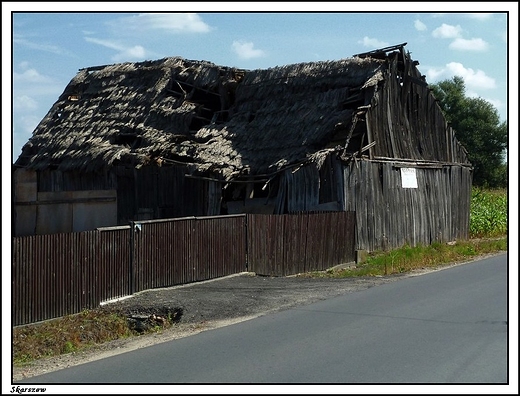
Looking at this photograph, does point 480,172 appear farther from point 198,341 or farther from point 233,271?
point 198,341

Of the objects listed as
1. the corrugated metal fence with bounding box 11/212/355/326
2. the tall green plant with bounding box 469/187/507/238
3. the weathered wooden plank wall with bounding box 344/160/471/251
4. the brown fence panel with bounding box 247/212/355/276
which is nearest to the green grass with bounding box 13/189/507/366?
the tall green plant with bounding box 469/187/507/238

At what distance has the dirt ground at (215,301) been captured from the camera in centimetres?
895

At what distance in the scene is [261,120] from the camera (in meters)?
23.9

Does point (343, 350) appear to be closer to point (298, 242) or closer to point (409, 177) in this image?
point (298, 242)

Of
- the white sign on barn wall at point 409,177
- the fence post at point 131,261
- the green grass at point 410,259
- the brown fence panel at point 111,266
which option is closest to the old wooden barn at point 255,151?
the white sign on barn wall at point 409,177

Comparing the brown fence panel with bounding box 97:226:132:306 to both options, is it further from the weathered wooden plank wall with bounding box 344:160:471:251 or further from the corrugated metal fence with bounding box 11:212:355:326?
Answer: the weathered wooden plank wall with bounding box 344:160:471:251

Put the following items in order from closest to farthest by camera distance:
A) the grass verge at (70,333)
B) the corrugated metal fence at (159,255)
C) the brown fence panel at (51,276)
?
the grass verge at (70,333)
the brown fence panel at (51,276)
the corrugated metal fence at (159,255)

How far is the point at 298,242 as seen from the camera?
58.4 ft

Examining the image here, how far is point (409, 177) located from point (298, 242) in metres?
7.93

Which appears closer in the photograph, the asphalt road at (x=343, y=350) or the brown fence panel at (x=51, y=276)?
the asphalt road at (x=343, y=350)

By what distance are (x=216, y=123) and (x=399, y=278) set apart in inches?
456

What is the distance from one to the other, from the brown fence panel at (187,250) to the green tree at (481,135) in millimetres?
36107

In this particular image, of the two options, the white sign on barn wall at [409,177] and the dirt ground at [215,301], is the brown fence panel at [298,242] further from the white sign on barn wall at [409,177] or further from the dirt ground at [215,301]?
the white sign on barn wall at [409,177]

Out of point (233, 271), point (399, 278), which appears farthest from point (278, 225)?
point (399, 278)
